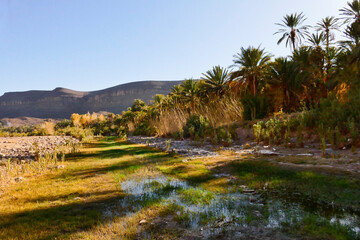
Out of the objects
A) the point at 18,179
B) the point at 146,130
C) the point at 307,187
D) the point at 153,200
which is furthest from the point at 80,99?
the point at 307,187

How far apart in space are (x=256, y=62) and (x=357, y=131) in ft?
49.8

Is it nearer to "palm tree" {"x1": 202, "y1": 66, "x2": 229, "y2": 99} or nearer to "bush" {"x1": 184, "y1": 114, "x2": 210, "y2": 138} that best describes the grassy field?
"bush" {"x1": 184, "y1": 114, "x2": 210, "y2": 138}

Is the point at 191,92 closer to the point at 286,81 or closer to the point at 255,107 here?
the point at 255,107

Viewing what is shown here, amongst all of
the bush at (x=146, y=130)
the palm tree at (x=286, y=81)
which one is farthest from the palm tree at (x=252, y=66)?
the bush at (x=146, y=130)

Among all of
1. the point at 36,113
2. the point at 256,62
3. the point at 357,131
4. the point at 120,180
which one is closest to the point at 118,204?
the point at 120,180

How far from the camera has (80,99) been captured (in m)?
103

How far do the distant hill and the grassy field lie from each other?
89.2 meters

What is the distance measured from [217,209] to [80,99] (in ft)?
364

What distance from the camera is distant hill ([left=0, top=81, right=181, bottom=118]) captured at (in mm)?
94688

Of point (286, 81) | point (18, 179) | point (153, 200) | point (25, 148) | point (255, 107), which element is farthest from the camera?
point (286, 81)

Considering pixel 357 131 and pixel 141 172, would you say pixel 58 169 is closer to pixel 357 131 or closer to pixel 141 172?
pixel 141 172

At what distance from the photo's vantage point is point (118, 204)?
12.2 feet

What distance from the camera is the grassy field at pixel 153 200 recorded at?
2.70 meters

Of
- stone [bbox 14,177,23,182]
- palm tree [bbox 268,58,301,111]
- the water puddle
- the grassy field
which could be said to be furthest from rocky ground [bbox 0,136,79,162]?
palm tree [bbox 268,58,301,111]
